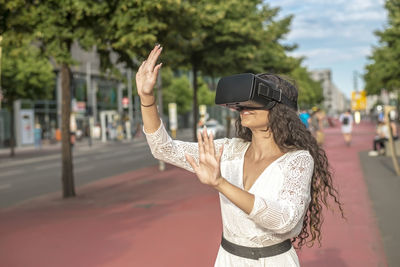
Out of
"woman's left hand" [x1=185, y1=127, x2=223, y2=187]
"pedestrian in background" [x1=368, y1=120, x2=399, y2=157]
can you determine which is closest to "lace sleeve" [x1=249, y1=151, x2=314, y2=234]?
"woman's left hand" [x1=185, y1=127, x2=223, y2=187]

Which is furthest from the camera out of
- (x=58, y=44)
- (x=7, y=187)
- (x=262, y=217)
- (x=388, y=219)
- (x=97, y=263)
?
(x=7, y=187)

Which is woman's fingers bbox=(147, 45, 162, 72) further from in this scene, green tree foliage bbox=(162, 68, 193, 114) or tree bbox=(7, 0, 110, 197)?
green tree foliage bbox=(162, 68, 193, 114)

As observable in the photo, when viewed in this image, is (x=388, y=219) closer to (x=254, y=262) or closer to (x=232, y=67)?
(x=254, y=262)

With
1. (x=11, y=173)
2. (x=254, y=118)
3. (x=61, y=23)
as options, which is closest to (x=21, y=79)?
(x=11, y=173)

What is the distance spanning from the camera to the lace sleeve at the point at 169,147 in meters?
2.51

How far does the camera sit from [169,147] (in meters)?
2.56

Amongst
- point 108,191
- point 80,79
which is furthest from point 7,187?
point 80,79

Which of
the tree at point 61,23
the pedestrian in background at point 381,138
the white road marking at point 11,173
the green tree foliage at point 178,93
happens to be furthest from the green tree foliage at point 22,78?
the green tree foliage at point 178,93

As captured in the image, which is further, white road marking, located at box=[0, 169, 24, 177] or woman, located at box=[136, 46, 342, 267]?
white road marking, located at box=[0, 169, 24, 177]

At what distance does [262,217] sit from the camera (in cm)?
201

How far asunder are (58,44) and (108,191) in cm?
339

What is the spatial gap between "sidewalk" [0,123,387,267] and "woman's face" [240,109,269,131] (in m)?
3.57

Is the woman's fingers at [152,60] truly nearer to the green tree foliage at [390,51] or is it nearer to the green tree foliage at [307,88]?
the green tree foliage at [390,51]

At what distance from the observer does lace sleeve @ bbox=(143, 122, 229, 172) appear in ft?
8.25
